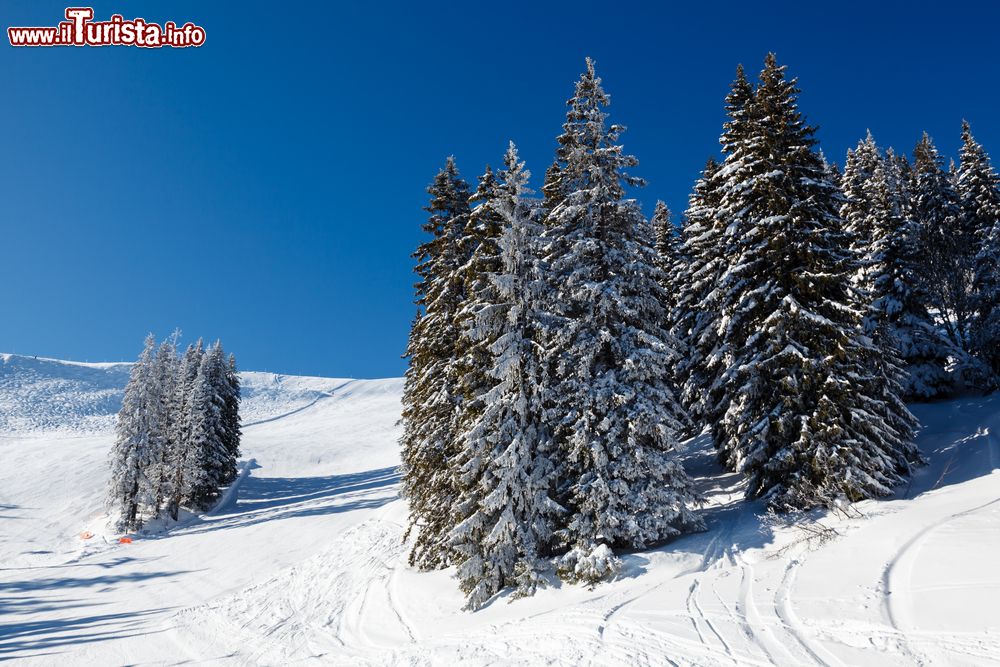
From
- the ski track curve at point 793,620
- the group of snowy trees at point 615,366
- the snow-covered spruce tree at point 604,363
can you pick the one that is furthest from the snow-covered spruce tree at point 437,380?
the ski track curve at point 793,620

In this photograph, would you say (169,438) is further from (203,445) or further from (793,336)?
(793,336)

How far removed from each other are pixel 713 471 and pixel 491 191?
1760 cm

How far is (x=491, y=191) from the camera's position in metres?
20.3

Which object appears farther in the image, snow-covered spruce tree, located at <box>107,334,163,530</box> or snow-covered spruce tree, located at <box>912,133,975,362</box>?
snow-covered spruce tree, located at <box>107,334,163,530</box>

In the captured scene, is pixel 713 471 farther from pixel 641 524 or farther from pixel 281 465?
pixel 281 465

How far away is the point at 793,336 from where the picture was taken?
17.8m

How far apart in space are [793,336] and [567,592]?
449 inches

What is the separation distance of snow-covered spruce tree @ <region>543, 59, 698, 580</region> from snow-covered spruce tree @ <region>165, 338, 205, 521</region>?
41461 mm

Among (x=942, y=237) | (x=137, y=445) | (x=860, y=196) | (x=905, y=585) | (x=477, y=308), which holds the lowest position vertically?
(x=905, y=585)

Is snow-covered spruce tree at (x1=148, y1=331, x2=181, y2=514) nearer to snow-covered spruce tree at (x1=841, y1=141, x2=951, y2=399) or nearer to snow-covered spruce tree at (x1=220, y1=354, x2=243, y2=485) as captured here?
snow-covered spruce tree at (x1=220, y1=354, x2=243, y2=485)

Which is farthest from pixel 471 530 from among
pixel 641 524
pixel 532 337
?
pixel 532 337

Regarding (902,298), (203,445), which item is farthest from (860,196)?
(203,445)

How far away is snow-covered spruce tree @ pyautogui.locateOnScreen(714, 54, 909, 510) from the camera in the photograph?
16141 mm

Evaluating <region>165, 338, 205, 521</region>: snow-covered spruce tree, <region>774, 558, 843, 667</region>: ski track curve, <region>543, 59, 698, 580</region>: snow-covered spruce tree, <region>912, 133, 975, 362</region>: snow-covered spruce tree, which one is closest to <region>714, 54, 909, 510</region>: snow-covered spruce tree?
<region>543, 59, 698, 580</region>: snow-covered spruce tree
